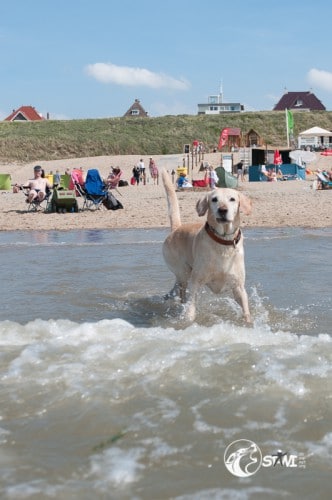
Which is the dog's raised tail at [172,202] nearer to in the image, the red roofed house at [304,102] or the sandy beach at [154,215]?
the sandy beach at [154,215]

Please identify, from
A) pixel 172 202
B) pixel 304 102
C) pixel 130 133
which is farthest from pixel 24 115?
pixel 172 202

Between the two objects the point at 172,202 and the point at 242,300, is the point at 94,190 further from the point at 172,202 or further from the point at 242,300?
the point at 242,300

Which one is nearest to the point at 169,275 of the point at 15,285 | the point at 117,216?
A: the point at 15,285

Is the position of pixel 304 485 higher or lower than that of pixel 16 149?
lower

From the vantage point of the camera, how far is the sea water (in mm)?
2570

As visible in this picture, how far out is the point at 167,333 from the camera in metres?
4.73

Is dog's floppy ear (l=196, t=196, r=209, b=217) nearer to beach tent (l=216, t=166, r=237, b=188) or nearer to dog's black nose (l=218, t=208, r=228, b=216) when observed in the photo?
dog's black nose (l=218, t=208, r=228, b=216)

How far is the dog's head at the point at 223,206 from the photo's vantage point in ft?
17.3

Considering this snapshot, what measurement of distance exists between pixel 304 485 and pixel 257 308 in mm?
3678

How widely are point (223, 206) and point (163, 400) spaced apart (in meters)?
2.28

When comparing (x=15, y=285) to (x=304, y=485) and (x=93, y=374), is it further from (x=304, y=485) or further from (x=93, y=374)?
(x=304, y=485)

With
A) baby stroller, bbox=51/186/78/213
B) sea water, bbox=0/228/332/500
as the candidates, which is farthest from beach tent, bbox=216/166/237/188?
sea water, bbox=0/228/332/500

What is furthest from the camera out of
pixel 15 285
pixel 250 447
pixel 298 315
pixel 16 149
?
pixel 16 149

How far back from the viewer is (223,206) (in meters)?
5.27
